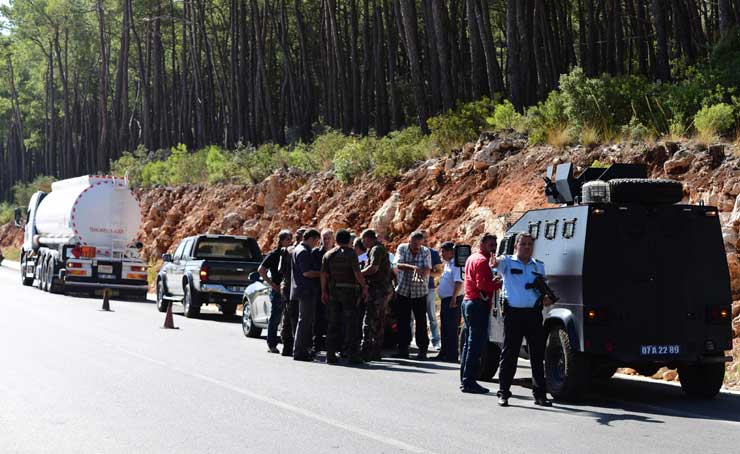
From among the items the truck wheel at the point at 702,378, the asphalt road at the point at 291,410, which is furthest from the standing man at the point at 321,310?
the truck wheel at the point at 702,378

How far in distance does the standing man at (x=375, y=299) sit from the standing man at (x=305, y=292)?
0.77 metres

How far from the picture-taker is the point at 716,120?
21.0 m

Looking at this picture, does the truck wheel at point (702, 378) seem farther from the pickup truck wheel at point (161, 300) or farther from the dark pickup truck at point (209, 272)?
the pickup truck wheel at point (161, 300)

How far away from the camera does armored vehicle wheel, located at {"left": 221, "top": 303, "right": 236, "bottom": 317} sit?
83.6ft

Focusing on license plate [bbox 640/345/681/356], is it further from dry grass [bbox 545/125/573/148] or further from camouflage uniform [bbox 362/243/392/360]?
dry grass [bbox 545/125/573/148]

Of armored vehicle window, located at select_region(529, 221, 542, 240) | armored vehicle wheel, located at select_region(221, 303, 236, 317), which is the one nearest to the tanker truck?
armored vehicle wheel, located at select_region(221, 303, 236, 317)

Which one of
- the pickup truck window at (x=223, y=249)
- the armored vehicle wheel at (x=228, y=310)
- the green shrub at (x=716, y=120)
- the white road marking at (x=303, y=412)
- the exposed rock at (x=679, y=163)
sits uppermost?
the green shrub at (x=716, y=120)

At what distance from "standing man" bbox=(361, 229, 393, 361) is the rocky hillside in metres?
4.90

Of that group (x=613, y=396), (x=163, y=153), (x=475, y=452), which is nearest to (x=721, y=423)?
(x=613, y=396)

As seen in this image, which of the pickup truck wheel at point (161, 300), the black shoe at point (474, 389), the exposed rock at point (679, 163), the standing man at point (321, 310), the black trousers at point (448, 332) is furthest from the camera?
the pickup truck wheel at point (161, 300)

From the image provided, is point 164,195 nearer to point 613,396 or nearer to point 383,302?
point 383,302

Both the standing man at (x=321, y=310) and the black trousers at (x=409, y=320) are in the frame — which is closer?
the standing man at (x=321, y=310)

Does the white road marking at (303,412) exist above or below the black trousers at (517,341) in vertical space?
below

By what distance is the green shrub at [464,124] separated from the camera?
28875mm
